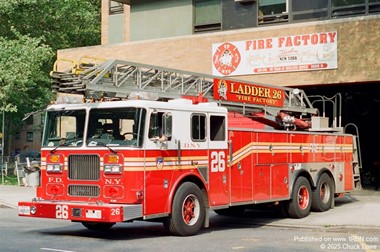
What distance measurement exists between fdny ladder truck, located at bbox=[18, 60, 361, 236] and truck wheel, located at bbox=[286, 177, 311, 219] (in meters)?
0.32

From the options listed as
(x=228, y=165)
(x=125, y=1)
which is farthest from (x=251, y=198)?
(x=125, y=1)

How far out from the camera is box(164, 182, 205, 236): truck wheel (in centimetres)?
1085

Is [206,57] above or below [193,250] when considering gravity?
above

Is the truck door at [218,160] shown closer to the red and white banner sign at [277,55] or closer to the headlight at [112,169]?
the headlight at [112,169]

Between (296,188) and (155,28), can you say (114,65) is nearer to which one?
(296,188)

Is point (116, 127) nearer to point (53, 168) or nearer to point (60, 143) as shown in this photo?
point (60, 143)

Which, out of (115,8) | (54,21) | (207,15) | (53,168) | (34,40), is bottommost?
(53,168)

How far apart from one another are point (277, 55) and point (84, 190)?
41.4ft

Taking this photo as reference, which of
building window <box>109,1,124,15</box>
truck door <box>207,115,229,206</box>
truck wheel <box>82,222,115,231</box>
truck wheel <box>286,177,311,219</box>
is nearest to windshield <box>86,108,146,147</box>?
truck door <box>207,115,229,206</box>

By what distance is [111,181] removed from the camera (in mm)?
10531

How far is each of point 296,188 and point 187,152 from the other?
153 inches

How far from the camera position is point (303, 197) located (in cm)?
1464

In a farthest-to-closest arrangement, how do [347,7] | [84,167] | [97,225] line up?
[347,7] → [97,225] → [84,167]

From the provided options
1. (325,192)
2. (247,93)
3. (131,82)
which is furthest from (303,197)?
(131,82)
